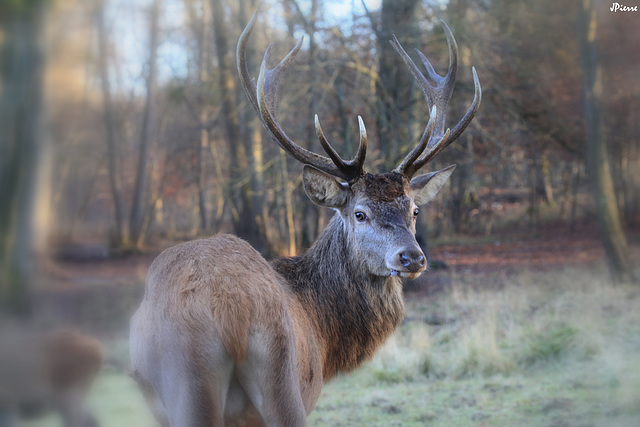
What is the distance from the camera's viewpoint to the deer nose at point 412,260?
3.95 meters

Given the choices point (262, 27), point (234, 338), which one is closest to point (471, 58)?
point (262, 27)

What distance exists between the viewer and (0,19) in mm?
4824

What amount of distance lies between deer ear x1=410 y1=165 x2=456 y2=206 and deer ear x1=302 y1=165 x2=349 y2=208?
0.60m

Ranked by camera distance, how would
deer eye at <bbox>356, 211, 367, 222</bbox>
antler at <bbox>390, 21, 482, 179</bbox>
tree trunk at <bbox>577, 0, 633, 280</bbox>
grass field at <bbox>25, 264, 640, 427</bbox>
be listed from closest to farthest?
deer eye at <bbox>356, 211, 367, 222</bbox> → antler at <bbox>390, 21, 482, 179</bbox> → grass field at <bbox>25, 264, 640, 427</bbox> → tree trunk at <bbox>577, 0, 633, 280</bbox>

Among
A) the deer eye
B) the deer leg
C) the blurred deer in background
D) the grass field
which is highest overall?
the deer eye

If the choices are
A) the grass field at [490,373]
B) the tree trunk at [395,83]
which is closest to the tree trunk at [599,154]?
the grass field at [490,373]

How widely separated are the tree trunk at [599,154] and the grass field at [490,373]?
2.39 meters

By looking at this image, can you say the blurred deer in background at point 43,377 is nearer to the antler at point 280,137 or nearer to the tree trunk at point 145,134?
the antler at point 280,137

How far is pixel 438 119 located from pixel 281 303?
2.90 m

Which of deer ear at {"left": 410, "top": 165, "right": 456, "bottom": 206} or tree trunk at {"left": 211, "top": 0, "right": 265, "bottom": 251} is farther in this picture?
tree trunk at {"left": 211, "top": 0, "right": 265, "bottom": 251}

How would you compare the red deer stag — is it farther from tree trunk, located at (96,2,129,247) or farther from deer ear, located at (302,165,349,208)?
tree trunk, located at (96,2,129,247)

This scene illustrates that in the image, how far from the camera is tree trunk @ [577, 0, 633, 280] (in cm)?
1226

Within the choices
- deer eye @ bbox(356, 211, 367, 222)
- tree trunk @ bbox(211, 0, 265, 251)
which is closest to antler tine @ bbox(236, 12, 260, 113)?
deer eye @ bbox(356, 211, 367, 222)

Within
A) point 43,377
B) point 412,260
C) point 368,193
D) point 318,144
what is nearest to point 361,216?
point 368,193
